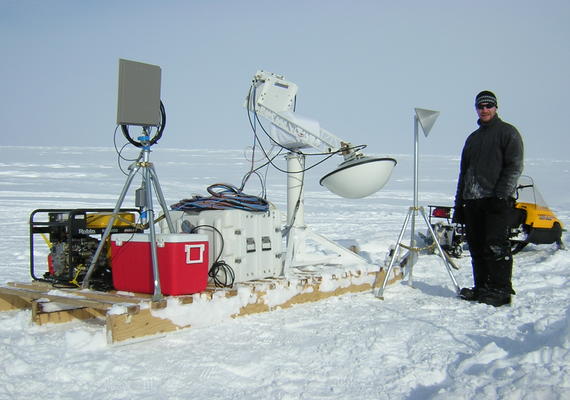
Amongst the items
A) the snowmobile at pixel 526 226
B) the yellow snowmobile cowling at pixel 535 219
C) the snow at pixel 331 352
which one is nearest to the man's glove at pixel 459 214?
the snow at pixel 331 352

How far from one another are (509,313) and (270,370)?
221 centimetres

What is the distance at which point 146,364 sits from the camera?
320 centimetres

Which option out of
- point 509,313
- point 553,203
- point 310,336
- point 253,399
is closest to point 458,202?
point 509,313

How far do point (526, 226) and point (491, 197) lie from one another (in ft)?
9.91

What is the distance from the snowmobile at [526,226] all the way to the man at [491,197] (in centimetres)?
231

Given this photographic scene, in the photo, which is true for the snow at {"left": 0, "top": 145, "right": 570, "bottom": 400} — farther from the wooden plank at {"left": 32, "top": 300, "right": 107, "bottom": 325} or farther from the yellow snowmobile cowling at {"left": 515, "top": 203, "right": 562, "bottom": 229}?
the yellow snowmobile cowling at {"left": 515, "top": 203, "right": 562, "bottom": 229}

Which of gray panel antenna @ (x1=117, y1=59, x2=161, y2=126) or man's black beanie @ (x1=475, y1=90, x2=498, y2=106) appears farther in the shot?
man's black beanie @ (x1=475, y1=90, x2=498, y2=106)

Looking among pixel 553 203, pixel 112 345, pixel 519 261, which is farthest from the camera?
pixel 553 203

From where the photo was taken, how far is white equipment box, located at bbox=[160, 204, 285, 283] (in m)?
4.73

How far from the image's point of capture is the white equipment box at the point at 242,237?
15.5 feet

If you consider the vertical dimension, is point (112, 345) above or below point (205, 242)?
below

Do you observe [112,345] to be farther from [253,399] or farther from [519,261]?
[519,261]

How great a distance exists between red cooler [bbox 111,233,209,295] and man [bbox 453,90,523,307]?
2.34 m

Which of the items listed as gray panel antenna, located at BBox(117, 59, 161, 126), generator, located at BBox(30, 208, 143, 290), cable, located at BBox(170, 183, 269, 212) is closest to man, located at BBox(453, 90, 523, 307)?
cable, located at BBox(170, 183, 269, 212)
